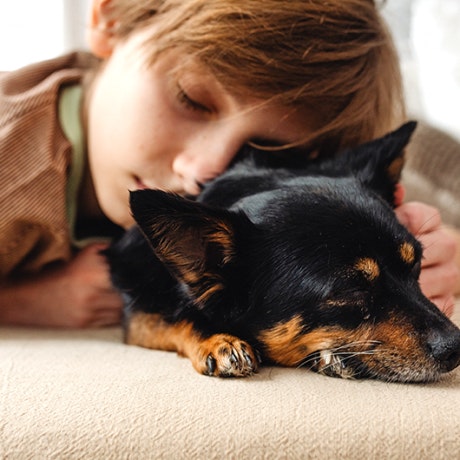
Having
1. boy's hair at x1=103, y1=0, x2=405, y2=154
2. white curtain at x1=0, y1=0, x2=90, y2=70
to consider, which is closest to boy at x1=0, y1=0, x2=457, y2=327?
boy's hair at x1=103, y1=0, x2=405, y2=154

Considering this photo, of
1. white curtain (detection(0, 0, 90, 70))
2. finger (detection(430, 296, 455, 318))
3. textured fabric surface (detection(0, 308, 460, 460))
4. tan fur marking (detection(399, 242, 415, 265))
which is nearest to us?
textured fabric surface (detection(0, 308, 460, 460))

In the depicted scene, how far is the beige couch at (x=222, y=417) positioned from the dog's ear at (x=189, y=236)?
0.53ft

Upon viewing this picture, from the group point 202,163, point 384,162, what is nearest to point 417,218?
point 384,162

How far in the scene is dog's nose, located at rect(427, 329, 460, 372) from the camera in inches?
39.4

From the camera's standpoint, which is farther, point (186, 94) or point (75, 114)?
point (75, 114)

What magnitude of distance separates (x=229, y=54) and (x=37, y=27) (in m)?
1.71

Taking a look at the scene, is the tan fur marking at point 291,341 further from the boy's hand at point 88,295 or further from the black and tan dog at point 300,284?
the boy's hand at point 88,295

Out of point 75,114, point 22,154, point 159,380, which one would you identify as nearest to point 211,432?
point 159,380

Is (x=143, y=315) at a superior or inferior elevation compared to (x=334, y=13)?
inferior

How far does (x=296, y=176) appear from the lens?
1303 millimetres

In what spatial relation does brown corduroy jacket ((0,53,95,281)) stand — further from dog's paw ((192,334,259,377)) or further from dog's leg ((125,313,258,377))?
dog's paw ((192,334,259,377))

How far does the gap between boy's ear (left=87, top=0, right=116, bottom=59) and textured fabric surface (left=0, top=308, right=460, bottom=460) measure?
96 cm

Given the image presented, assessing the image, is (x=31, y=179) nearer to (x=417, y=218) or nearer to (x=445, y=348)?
(x=417, y=218)

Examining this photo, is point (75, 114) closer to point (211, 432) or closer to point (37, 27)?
point (211, 432)
